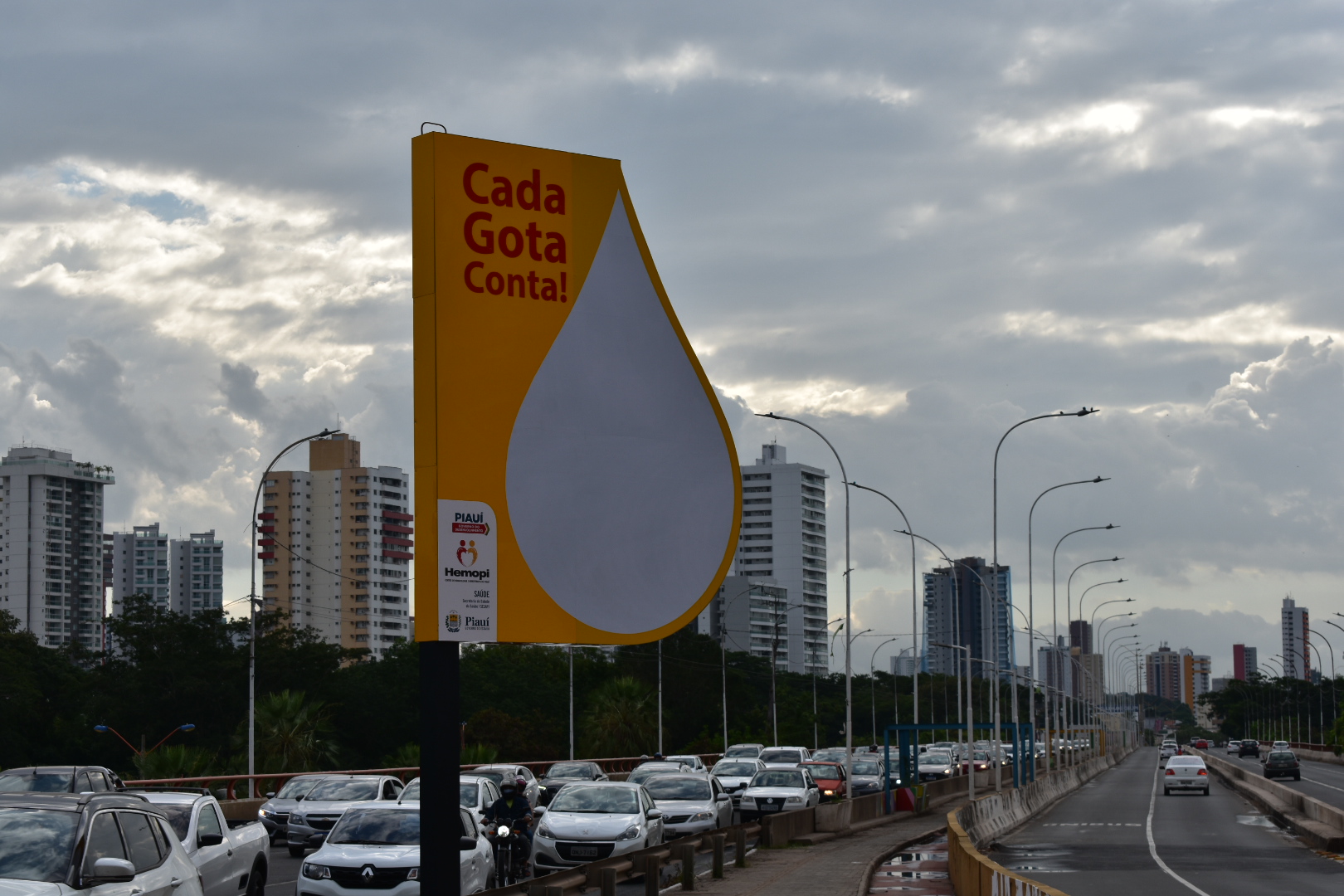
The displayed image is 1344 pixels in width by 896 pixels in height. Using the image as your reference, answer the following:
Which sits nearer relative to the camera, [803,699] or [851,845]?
[851,845]

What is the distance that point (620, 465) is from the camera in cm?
1021

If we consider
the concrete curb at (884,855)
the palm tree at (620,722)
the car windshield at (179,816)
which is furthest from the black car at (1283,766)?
the car windshield at (179,816)

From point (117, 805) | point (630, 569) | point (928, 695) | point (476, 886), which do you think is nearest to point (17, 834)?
point (117, 805)

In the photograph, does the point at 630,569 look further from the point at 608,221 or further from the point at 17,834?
the point at 17,834

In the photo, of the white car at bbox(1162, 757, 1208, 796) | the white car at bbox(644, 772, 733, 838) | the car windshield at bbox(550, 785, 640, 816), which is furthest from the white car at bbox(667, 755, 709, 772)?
the car windshield at bbox(550, 785, 640, 816)

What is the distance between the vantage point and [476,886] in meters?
16.8

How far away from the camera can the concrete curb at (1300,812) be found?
30.0 meters

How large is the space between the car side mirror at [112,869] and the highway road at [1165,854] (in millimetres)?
15720

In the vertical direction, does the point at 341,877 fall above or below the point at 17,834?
below

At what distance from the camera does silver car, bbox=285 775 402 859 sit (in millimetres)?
25172

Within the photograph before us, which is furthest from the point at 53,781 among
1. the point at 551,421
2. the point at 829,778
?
the point at 829,778

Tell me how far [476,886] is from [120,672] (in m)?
62.4

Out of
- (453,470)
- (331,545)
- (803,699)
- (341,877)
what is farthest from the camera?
(331,545)

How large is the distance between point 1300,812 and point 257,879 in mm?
29950
